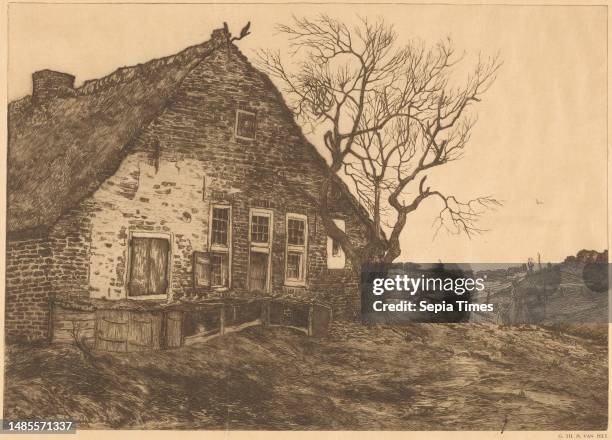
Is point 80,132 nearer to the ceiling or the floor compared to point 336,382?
nearer to the ceiling

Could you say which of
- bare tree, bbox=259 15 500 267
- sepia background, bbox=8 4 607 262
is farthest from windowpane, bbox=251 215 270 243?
sepia background, bbox=8 4 607 262

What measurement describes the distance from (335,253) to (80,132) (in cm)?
246

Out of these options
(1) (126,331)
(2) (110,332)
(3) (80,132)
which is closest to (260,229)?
(1) (126,331)

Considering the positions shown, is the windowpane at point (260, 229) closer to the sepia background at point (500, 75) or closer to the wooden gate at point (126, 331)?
the sepia background at point (500, 75)

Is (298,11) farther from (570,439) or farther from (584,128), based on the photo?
(570,439)

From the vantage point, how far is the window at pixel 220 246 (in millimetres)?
6598

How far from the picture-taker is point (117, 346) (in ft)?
20.9

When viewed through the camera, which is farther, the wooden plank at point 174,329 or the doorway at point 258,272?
the doorway at point 258,272

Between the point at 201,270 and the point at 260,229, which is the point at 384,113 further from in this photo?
the point at 201,270

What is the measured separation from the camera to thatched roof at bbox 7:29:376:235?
6406mm

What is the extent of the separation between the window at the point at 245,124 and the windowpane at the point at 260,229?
0.71 metres

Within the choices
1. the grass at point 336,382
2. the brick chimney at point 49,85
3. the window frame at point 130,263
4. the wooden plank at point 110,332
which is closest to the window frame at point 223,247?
the window frame at point 130,263

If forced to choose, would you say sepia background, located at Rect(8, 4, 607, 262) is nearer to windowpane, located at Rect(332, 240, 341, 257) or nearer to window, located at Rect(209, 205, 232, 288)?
windowpane, located at Rect(332, 240, 341, 257)

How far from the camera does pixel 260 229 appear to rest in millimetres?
6727
